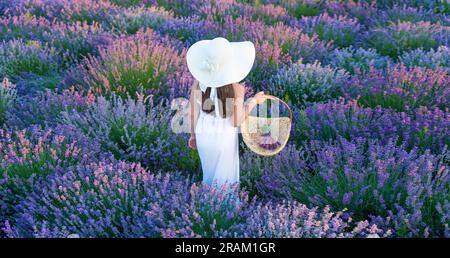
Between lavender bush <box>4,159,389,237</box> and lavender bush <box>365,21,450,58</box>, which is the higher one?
lavender bush <box>365,21,450,58</box>

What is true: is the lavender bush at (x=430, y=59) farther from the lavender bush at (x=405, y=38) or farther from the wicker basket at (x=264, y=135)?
the wicker basket at (x=264, y=135)

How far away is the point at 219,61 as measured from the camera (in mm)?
3084

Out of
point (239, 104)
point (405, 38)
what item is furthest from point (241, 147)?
point (405, 38)

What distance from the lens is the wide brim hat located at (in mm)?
3072

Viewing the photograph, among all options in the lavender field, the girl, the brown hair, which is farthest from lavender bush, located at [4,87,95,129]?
the brown hair

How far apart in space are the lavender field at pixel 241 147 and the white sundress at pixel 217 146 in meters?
0.18

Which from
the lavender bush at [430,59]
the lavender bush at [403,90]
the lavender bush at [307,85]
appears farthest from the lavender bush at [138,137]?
the lavender bush at [430,59]

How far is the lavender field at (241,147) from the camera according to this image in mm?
3068

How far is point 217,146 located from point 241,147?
1.08 m

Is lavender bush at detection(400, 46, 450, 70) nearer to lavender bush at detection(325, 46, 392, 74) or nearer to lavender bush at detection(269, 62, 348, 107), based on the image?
lavender bush at detection(325, 46, 392, 74)

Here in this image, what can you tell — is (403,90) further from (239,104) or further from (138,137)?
(138,137)

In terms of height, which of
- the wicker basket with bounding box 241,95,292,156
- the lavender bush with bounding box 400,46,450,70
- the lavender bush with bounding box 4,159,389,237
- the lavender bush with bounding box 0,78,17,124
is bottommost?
the lavender bush with bounding box 4,159,389,237
